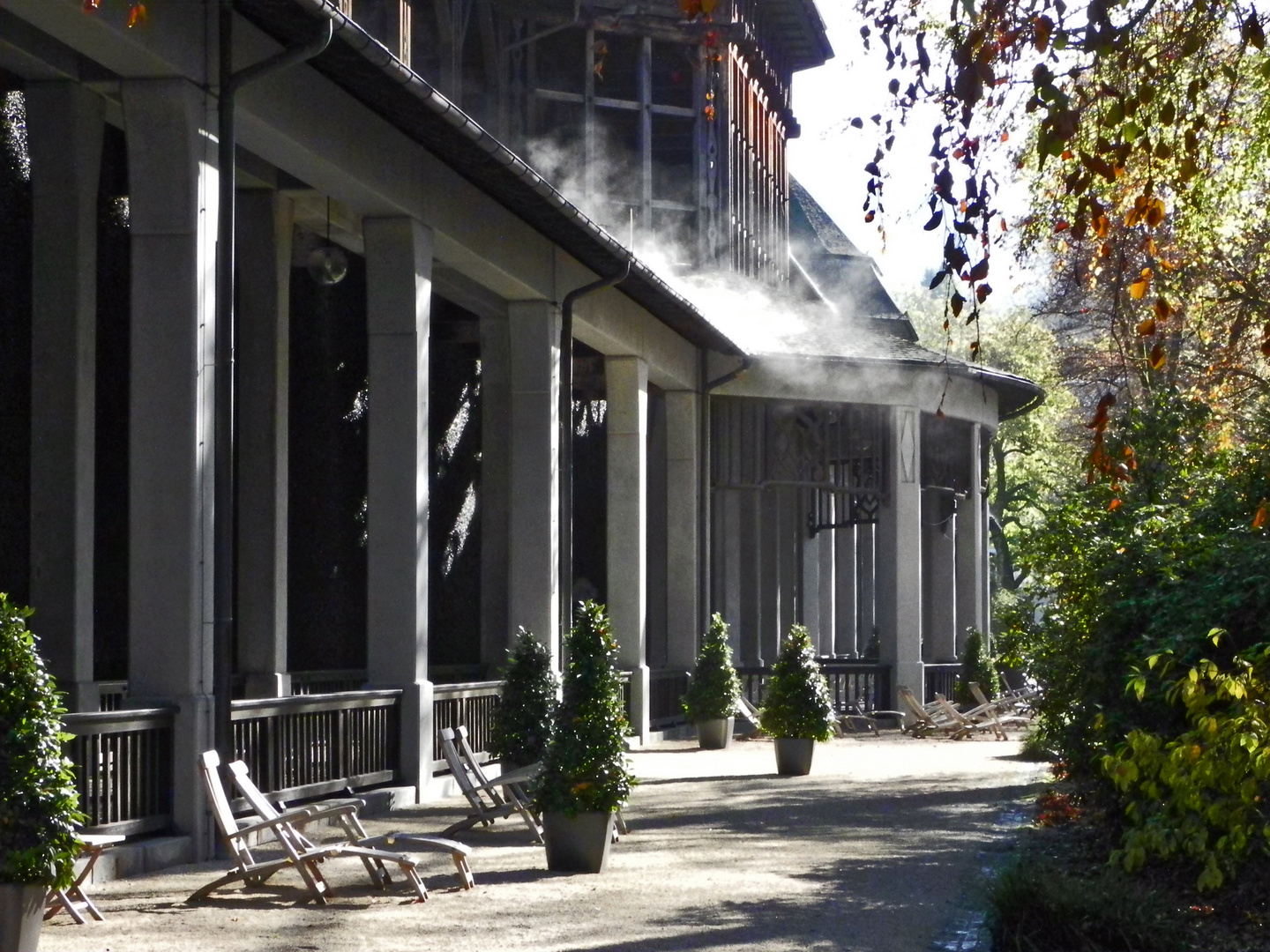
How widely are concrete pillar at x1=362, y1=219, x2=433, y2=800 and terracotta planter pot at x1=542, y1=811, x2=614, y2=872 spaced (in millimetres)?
4741

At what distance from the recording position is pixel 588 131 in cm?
3023

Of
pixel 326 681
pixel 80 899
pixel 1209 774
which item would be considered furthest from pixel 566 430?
pixel 1209 774

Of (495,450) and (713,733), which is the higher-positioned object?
(495,450)

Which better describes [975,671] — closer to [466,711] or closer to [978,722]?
[978,722]

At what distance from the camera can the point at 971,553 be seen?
32219 mm

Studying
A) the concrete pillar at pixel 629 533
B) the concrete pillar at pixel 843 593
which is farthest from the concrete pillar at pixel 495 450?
the concrete pillar at pixel 843 593

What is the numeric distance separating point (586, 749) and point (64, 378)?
4.96 meters

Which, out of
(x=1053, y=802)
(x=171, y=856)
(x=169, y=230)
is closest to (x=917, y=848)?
(x=1053, y=802)

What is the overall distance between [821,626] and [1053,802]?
26.8 metres

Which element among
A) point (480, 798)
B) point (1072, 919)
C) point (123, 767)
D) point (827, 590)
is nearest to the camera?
point (1072, 919)

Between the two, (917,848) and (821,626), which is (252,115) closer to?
(917,848)

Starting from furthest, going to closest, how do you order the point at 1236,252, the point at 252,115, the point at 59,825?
the point at 1236,252
the point at 252,115
the point at 59,825

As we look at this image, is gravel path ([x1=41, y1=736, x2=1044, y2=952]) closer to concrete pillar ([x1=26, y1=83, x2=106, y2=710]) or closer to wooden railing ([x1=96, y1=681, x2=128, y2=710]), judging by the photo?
wooden railing ([x1=96, y1=681, x2=128, y2=710])

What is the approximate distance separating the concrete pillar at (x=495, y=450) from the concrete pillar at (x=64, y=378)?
7445mm
